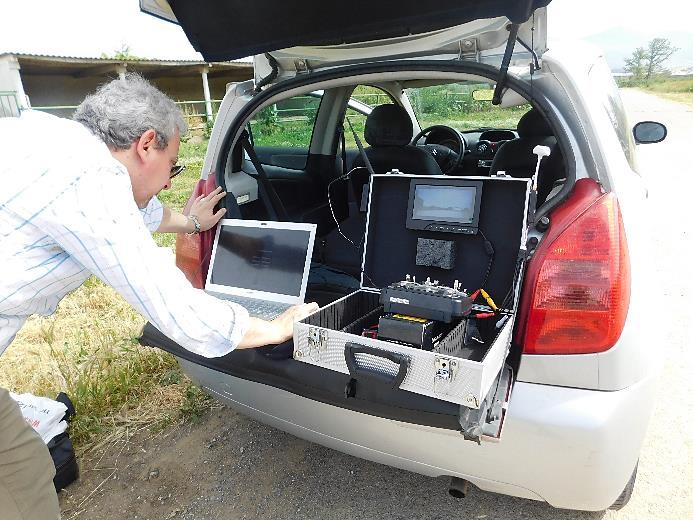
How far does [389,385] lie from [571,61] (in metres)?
1.27

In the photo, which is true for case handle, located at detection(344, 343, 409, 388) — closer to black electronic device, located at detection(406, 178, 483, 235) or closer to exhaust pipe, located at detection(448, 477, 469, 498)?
exhaust pipe, located at detection(448, 477, 469, 498)

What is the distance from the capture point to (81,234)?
4.22ft

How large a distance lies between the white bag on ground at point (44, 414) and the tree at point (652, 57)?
6755cm

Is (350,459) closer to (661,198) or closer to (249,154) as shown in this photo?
(249,154)

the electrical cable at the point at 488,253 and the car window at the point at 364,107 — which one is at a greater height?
the car window at the point at 364,107

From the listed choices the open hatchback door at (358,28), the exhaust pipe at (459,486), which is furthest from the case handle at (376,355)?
the open hatchback door at (358,28)

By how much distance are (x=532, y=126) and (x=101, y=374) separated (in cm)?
302

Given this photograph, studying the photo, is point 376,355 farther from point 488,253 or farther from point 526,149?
point 526,149

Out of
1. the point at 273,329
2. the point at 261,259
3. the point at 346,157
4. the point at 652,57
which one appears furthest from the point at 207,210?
the point at 652,57

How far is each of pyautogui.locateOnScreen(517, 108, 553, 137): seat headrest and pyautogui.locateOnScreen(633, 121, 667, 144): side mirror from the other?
46cm

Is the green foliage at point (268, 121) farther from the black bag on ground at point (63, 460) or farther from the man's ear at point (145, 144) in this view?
the black bag on ground at point (63, 460)

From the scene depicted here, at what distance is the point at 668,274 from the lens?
4168mm

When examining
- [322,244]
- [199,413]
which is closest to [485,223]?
[322,244]

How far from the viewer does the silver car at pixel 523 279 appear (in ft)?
4.71
